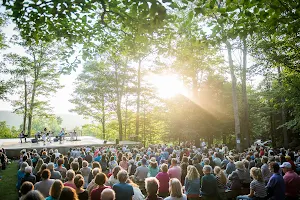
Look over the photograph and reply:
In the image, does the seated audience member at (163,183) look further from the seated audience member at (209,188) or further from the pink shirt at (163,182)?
the seated audience member at (209,188)

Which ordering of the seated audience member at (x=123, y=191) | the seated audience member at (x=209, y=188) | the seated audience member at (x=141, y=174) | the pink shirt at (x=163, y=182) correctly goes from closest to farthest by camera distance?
the seated audience member at (x=123, y=191), the seated audience member at (x=209, y=188), the pink shirt at (x=163, y=182), the seated audience member at (x=141, y=174)

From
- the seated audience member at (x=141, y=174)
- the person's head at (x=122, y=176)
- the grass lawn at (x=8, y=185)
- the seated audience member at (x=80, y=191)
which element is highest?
the person's head at (x=122, y=176)

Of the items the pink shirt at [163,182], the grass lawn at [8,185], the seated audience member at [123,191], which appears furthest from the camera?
the grass lawn at [8,185]

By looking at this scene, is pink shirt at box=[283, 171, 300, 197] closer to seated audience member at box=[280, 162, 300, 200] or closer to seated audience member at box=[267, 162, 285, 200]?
seated audience member at box=[280, 162, 300, 200]

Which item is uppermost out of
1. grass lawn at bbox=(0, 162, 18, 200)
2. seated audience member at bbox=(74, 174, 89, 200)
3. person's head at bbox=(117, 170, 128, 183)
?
person's head at bbox=(117, 170, 128, 183)

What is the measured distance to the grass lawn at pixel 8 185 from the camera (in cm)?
921

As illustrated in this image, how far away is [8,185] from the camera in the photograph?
1112 centimetres

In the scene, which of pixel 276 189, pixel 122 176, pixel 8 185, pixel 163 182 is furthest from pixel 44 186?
pixel 8 185

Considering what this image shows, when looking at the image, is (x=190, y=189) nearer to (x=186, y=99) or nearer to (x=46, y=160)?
(x=46, y=160)

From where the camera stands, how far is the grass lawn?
9.21 metres

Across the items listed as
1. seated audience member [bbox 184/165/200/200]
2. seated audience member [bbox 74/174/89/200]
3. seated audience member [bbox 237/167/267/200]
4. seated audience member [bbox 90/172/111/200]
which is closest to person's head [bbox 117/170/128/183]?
seated audience member [bbox 90/172/111/200]

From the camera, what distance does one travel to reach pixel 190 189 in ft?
21.9

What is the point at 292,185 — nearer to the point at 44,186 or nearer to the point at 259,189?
the point at 259,189

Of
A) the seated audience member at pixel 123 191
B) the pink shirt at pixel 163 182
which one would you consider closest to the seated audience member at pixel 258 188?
the pink shirt at pixel 163 182
